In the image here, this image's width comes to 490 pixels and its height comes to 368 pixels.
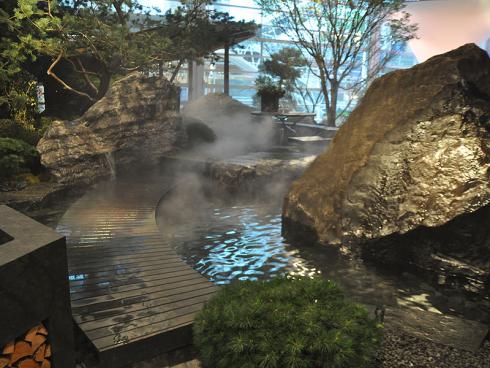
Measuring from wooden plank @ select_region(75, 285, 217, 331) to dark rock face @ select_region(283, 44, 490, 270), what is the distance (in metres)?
2.85

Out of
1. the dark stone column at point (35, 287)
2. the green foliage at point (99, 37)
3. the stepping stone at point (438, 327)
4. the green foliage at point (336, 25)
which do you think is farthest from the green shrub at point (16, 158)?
the green foliage at point (336, 25)

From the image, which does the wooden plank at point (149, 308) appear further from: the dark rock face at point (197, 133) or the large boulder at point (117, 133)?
the dark rock face at point (197, 133)

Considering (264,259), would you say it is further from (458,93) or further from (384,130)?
(458,93)

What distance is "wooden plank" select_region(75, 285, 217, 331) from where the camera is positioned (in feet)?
12.0

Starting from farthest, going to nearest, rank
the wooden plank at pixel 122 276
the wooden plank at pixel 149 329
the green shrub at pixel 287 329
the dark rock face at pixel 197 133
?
the dark rock face at pixel 197 133
the wooden plank at pixel 122 276
the wooden plank at pixel 149 329
the green shrub at pixel 287 329

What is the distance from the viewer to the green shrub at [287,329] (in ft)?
9.03

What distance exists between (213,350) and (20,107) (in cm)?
1104

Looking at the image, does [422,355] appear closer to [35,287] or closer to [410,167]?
[35,287]

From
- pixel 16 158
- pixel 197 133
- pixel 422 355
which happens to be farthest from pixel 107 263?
pixel 197 133

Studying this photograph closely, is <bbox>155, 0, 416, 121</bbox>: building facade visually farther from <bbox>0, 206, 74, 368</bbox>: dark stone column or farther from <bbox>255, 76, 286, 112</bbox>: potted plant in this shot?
<bbox>0, 206, 74, 368</bbox>: dark stone column

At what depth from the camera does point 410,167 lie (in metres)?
6.05

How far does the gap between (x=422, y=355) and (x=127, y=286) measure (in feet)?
9.66

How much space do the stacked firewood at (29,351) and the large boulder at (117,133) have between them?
280 inches

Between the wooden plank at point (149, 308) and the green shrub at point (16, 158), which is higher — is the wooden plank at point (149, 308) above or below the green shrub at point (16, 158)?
below
